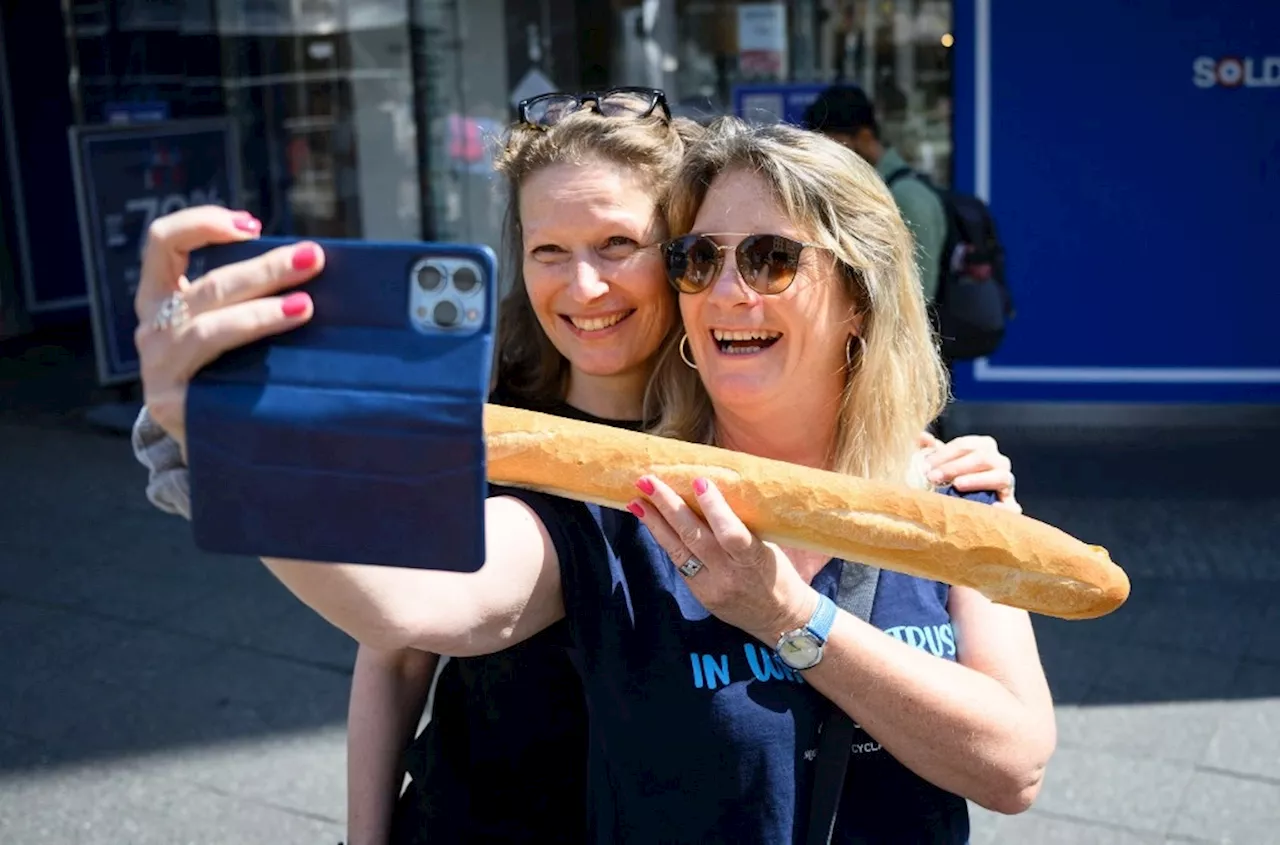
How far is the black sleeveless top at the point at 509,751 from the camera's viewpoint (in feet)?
6.46

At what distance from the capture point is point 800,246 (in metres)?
2.00

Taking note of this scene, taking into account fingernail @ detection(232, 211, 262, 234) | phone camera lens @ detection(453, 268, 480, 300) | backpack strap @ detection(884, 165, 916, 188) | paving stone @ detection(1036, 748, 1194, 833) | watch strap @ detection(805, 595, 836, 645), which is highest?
fingernail @ detection(232, 211, 262, 234)

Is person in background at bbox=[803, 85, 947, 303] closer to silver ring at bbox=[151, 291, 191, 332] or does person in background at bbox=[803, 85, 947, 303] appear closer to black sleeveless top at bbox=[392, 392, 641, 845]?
black sleeveless top at bbox=[392, 392, 641, 845]

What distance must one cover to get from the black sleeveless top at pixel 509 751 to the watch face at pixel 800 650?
32 cm

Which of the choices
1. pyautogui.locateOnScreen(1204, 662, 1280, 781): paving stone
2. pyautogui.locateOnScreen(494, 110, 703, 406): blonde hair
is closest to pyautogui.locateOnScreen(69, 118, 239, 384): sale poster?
pyautogui.locateOnScreen(1204, 662, 1280, 781): paving stone

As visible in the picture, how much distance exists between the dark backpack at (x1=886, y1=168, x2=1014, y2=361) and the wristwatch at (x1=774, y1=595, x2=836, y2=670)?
478cm

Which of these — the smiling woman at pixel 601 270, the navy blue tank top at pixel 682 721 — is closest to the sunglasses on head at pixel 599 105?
the smiling woman at pixel 601 270

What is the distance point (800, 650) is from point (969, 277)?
4.91m

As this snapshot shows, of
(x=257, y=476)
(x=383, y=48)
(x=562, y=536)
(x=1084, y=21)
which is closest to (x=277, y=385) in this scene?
(x=257, y=476)

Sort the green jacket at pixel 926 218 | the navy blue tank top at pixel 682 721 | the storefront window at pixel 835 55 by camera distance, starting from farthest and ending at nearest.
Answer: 1. the storefront window at pixel 835 55
2. the green jacket at pixel 926 218
3. the navy blue tank top at pixel 682 721

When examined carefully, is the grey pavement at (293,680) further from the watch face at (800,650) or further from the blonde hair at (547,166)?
the watch face at (800,650)

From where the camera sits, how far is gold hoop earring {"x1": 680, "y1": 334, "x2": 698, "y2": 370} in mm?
2168

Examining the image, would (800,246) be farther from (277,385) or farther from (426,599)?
(277,385)

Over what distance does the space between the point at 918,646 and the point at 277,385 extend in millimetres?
1011
